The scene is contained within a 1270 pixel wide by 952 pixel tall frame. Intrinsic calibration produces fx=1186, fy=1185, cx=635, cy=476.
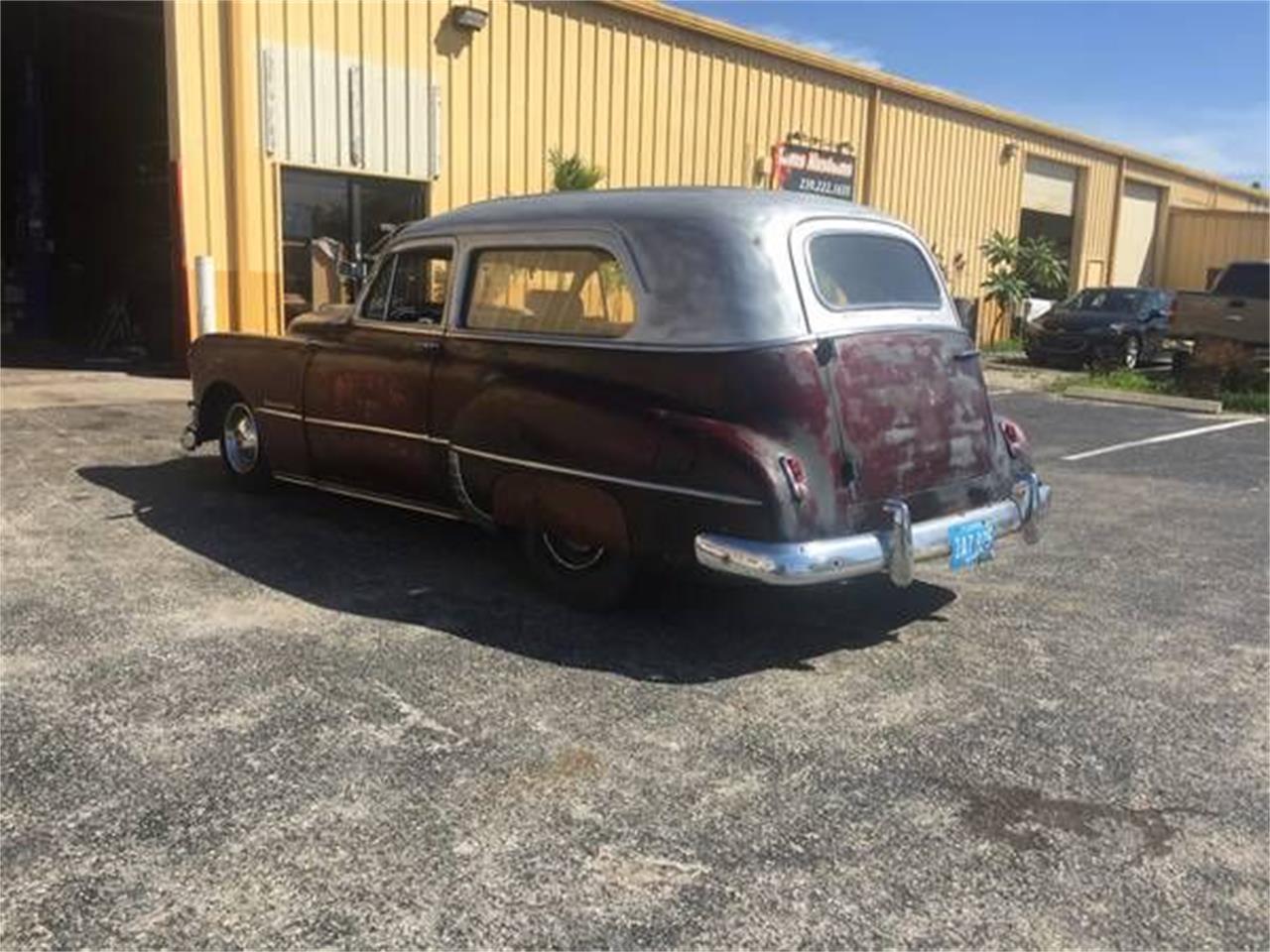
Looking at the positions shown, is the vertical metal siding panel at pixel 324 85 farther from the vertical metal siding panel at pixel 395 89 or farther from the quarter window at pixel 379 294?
the quarter window at pixel 379 294

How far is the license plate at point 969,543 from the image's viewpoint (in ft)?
16.4

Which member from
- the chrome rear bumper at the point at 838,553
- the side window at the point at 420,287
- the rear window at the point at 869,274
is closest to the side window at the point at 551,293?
the side window at the point at 420,287

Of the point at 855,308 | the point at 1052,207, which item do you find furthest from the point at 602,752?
the point at 1052,207

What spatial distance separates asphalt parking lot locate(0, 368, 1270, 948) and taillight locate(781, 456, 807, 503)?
0.71 metres

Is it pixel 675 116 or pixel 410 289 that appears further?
pixel 675 116

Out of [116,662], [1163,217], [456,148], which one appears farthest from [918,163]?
[116,662]

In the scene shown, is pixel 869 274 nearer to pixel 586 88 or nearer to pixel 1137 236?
pixel 586 88

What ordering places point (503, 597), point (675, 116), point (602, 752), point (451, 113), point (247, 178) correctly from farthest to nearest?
point (675, 116) → point (451, 113) → point (247, 178) → point (503, 597) → point (602, 752)

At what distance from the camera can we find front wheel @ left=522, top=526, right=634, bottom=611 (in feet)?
17.0

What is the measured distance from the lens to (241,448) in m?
7.46

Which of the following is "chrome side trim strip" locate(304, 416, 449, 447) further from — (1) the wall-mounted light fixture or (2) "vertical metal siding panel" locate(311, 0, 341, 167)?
(1) the wall-mounted light fixture

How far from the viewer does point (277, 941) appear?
9.14ft

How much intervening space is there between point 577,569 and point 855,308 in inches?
66.3

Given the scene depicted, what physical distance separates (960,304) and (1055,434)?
6.47 m
